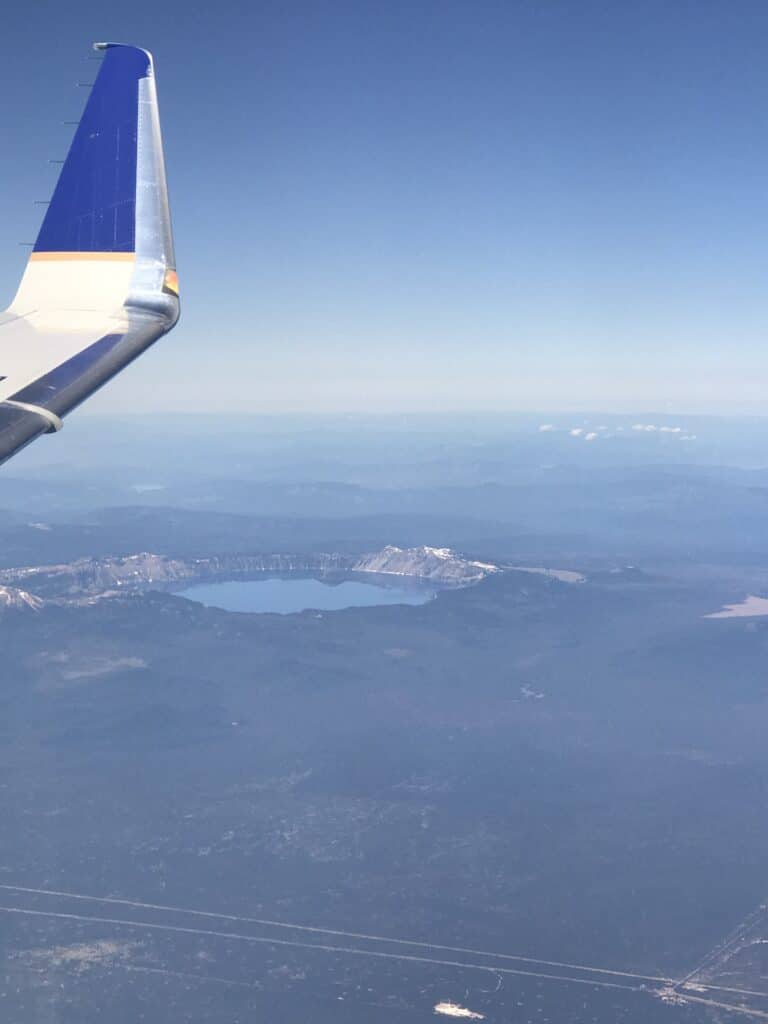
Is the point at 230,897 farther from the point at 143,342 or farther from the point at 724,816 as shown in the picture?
the point at 143,342

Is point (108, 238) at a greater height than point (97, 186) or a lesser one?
lesser

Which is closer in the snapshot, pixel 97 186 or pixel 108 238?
pixel 108 238

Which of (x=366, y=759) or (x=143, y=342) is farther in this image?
(x=366, y=759)

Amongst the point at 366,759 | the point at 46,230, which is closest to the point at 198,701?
the point at 366,759

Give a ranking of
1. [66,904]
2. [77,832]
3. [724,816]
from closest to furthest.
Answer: [66,904] → [77,832] → [724,816]

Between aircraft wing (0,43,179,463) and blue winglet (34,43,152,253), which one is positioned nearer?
aircraft wing (0,43,179,463)
